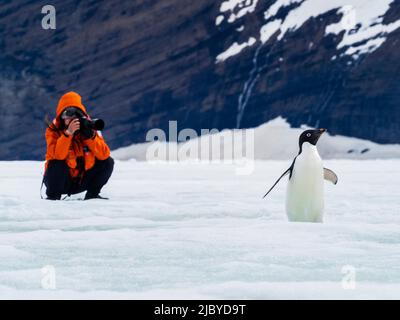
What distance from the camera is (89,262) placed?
3992mm

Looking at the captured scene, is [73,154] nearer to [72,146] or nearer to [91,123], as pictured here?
[72,146]

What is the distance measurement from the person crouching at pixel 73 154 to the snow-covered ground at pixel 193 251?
0.71 feet

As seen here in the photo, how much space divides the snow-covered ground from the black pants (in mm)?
162

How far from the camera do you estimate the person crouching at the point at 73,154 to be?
6594 millimetres

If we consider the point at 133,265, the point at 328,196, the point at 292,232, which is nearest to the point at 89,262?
the point at 133,265

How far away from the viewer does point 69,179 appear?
22.9ft

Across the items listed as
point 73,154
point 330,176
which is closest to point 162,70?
point 73,154

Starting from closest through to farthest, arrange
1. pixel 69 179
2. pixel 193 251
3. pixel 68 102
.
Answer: pixel 193 251 < pixel 68 102 < pixel 69 179

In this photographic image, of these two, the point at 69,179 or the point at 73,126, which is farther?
the point at 69,179

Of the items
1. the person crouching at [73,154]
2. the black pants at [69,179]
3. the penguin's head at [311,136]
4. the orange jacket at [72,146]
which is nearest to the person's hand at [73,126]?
the person crouching at [73,154]

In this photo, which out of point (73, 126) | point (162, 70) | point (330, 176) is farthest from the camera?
point (162, 70)

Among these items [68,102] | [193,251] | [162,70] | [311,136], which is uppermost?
[162,70]

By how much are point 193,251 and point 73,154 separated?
2786 mm

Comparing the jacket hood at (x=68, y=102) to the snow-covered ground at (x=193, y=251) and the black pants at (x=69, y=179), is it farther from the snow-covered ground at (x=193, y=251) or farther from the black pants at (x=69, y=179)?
the snow-covered ground at (x=193, y=251)
